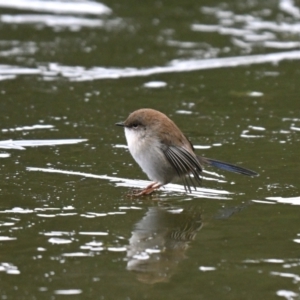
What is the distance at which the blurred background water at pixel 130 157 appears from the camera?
470 centimetres

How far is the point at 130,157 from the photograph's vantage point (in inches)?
294

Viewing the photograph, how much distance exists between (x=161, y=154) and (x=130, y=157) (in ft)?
3.67

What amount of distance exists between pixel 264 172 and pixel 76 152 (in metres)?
1.74

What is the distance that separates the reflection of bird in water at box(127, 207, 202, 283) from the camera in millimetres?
4680

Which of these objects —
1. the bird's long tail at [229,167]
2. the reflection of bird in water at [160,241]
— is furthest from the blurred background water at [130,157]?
the bird's long tail at [229,167]

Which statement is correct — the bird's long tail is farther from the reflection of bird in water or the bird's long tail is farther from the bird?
the reflection of bird in water

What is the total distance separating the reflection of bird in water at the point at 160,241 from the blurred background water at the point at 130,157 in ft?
0.04

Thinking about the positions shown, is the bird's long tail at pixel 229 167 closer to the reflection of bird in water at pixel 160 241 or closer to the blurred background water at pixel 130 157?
the blurred background water at pixel 130 157

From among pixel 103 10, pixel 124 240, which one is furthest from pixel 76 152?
A: pixel 103 10

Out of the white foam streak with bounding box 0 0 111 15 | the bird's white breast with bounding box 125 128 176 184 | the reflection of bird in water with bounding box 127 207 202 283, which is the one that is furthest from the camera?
the white foam streak with bounding box 0 0 111 15

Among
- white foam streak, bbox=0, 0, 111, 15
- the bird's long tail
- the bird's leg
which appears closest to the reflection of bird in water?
the bird's leg

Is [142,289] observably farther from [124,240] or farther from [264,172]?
[264,172]

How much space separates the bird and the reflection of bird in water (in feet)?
1.31

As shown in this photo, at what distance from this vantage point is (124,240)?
5227 millimetres
